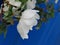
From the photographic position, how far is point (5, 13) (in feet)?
2.15

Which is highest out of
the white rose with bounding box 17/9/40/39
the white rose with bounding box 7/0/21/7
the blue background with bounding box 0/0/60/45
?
the white rose with bounding box 7/0/21/7

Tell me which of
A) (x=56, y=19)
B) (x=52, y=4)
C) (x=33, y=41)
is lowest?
(x=33, y=41)

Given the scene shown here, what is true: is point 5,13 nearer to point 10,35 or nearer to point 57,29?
point 10,35

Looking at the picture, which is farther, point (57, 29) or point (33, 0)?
point (57, 29)

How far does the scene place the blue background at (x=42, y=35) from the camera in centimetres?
85

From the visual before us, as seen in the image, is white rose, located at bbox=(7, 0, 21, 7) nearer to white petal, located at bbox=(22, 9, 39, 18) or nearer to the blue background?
white petal, located at bbox=(22, 9, 39, 18)

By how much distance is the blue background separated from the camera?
2.79ft

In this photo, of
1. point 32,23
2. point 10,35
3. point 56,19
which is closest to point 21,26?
point 32,23

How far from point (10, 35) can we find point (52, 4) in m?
0.27

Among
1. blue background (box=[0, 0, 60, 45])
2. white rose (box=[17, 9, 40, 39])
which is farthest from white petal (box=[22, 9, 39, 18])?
blue background (box=[0, 0, 60, 45])

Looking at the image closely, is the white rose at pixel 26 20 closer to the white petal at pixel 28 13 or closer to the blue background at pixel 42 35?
the white petal at pixel 28 13

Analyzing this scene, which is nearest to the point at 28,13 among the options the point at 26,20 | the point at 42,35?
the point at 26,20

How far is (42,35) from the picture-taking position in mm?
948

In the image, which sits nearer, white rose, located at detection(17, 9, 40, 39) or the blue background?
white rose, located at detection(17, 9, 40, 39)
